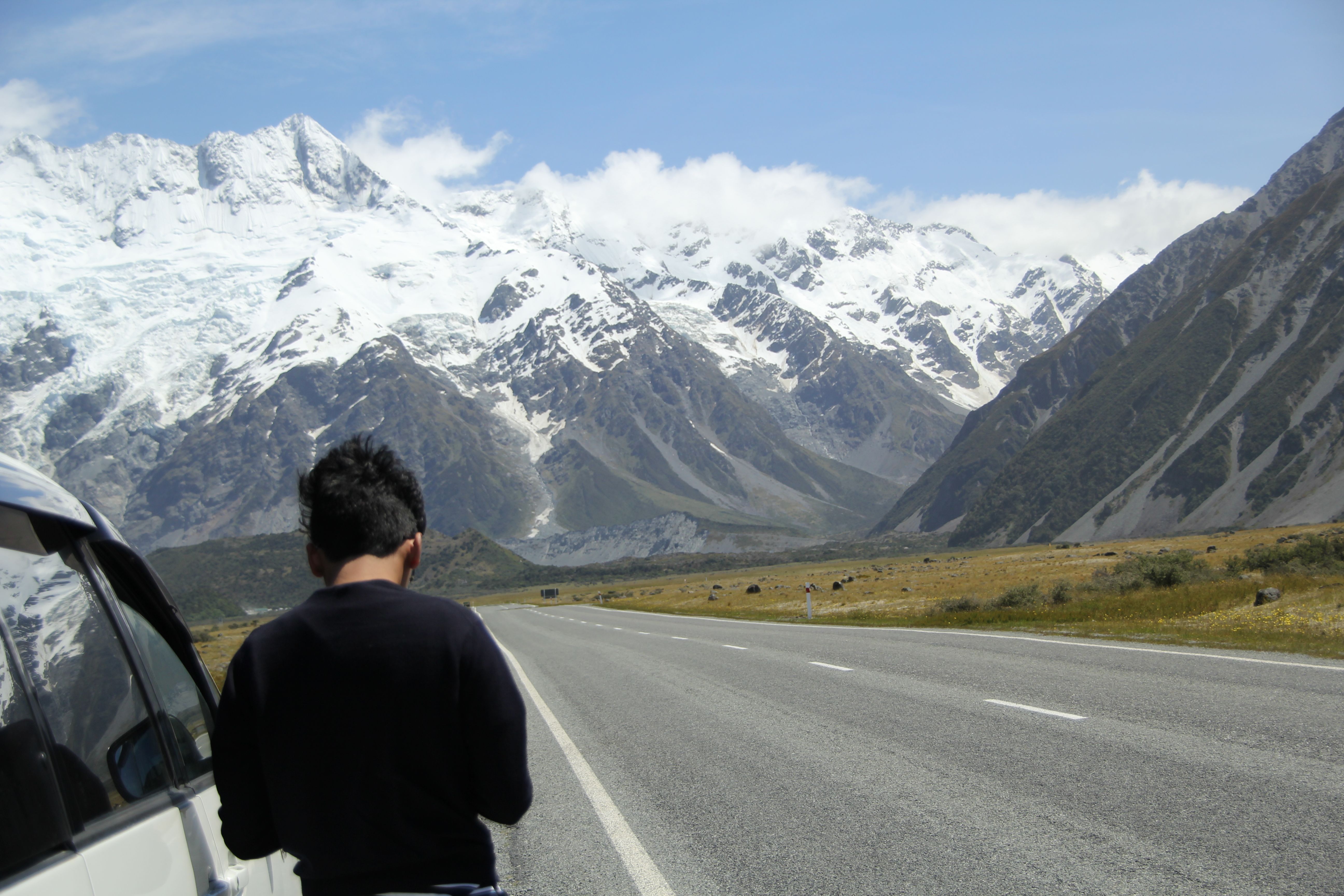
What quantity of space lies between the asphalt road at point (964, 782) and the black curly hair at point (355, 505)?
3316 millimetres

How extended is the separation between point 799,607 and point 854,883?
38.8 meters

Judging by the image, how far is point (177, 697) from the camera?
3.87m

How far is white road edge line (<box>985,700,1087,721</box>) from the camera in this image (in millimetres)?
9711

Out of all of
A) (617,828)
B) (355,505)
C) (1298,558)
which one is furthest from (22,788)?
(1298,558)

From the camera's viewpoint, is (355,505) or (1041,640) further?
(1041,640)

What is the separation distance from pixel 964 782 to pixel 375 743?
5.67 m

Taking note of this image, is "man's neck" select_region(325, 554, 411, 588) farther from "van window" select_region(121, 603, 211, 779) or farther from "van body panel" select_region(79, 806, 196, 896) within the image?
"van body panel" select_region(79, 806, 196, 896)

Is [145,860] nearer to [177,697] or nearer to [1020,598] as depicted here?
[177,697]

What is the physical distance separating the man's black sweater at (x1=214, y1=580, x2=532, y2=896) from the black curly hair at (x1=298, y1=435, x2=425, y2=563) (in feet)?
1.06

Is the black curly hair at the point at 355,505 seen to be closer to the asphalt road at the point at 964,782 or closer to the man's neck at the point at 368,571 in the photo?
the man's neck at the point at 368,571

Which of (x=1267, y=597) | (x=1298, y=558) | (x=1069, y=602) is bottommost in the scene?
(x=1298, y=558)

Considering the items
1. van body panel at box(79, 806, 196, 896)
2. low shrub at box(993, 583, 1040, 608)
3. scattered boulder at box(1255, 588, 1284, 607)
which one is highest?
van body panel at box(79, 806, 196, 896)

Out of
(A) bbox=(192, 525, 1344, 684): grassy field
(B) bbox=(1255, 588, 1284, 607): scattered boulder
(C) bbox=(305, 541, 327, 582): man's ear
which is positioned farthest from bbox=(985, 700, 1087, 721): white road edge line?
(B) bbox=(1255, 588, 1284, 607): scattered boulder

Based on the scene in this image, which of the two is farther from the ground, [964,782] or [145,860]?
[145,860]
